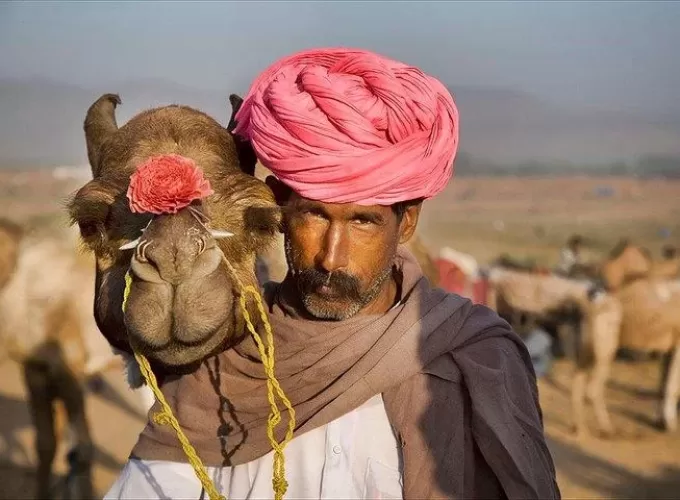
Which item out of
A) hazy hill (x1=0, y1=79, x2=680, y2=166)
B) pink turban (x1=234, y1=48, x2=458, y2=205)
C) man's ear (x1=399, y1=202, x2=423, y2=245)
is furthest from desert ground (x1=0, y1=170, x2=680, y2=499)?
hazy hill (x1=0, y1=79, x2=680, y2=166)

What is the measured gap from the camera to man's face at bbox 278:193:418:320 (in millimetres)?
2805

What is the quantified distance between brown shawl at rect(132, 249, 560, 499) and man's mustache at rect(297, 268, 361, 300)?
0.37ft

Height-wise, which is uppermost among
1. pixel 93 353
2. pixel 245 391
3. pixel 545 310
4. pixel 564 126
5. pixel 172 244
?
pixel 172 244

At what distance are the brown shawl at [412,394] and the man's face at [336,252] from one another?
89mm

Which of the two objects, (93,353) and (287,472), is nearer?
(287,472)

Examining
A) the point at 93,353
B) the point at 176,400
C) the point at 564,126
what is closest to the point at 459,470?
the point at 176,400

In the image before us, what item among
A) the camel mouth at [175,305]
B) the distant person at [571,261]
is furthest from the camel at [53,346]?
the distant person at [571,261]

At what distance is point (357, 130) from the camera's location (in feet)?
9.06

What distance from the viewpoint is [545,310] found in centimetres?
1125

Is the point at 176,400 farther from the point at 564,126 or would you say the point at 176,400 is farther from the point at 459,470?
the point at 564,126

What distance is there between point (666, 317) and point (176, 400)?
Result: 343 inches

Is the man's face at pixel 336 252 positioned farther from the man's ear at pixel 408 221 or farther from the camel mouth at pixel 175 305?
the camel mouth at pixel 175 305

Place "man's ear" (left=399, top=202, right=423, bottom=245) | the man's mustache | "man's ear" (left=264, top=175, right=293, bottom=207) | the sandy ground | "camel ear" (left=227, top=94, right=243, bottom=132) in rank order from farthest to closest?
1. the sandy ground
2. "camel ear" (left=227, top=94, right=243, bottom=132)
3. "man's ear" (left=399, top=202, right=423, bottom=245)
4. "man's ear" (left=264, top=175, right=293, bottom=207)
5. the man's mustache

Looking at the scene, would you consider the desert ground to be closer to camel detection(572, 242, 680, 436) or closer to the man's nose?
camel detection(572, 242, 680, 436)
